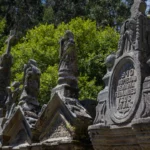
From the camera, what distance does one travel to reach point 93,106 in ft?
33.6

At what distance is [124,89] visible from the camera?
7.90 m

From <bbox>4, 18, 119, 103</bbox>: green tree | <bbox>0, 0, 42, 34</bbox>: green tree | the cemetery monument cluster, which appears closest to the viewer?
→ the cemetery monument cluster

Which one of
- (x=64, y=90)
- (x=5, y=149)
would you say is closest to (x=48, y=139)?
(x=64, y=90)

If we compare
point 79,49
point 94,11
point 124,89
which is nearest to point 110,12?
point 94,11

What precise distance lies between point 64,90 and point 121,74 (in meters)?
2.22

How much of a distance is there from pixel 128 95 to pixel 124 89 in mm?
218

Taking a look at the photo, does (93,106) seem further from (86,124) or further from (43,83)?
(43,83)

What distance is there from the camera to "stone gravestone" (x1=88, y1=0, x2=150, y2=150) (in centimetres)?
721

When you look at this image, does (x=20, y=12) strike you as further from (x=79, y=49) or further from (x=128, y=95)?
(x=128, y=95)

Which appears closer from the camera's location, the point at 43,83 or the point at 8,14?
the point at 43,83

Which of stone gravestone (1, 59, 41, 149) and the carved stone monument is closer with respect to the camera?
the carved stone monument

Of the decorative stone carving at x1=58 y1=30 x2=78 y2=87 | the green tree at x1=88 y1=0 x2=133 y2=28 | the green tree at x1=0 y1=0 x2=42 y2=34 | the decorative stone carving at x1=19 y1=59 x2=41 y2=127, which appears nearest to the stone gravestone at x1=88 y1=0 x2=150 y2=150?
the decorative stone carving at x1=58 y1=30 x2=78 y2=87

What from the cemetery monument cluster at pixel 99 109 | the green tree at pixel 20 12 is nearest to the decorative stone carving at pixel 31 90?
the cemetery monument cluster at pixel 99 109

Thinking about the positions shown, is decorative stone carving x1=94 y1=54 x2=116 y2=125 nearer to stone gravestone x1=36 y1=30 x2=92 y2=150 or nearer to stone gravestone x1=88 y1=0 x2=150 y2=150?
stone gravestone x1=88 y1=0 x2=150 y2=150
